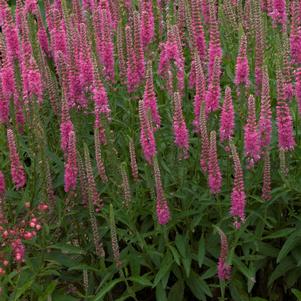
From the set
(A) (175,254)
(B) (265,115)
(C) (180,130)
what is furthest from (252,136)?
(A) (175,254)

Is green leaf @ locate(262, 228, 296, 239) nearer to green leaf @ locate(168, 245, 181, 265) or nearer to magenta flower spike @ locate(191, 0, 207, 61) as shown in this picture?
green leaf @ locate(168, 245, 181, 265)

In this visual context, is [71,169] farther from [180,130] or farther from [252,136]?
[252,136]

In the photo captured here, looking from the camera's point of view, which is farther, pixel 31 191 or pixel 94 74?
pixel 31 191

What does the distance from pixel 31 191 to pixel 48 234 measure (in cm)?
41

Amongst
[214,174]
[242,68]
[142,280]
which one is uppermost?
[242,68]

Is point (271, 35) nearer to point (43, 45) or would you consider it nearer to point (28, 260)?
point (43, 45)

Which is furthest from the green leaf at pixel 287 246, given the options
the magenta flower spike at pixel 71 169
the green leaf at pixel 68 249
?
the magenta flower spike at pixel 71 169

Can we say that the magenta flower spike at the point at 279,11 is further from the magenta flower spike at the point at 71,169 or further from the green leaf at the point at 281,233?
the magenta flower spike at the point at 71,169

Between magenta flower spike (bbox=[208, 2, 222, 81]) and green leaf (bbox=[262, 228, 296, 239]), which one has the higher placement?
magenta flower spike (bbox=[208, 2, 222, 81])

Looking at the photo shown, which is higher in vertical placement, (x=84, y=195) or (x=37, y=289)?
(x=84, y=195)

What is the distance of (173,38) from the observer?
15.5 ft

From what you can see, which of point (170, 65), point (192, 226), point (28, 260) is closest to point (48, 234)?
point (28, 260)

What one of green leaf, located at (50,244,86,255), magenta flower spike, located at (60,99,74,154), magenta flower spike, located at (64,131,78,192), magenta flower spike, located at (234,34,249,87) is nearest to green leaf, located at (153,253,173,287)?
A: green leaf, located at (50,244,86,255)

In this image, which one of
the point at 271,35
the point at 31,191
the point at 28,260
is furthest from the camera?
the point at 271,35
